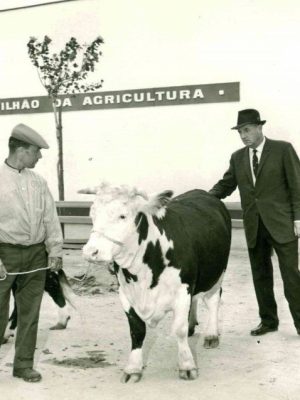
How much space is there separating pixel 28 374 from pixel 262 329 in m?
2.16

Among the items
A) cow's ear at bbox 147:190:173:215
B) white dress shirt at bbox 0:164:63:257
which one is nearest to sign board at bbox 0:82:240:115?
cow's ear at bbox 147:190:173:215

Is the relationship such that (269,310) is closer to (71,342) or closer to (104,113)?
(71,342)

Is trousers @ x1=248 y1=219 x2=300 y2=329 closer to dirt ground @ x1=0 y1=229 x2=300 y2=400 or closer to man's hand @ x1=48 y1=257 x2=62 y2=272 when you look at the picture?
dirt ground @ x1=0 y1=229 x2=300 y2=400

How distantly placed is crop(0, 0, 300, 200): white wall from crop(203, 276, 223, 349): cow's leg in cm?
585

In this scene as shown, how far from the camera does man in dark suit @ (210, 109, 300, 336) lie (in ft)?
17.3

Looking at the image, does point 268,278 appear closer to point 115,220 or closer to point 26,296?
point 115,220

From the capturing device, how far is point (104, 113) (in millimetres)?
12531

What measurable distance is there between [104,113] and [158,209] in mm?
8533

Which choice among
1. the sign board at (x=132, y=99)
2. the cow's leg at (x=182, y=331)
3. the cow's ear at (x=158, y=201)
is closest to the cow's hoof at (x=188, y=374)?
the cow's leg at (x=182, y=331)

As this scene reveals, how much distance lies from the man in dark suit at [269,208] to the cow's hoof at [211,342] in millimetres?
442

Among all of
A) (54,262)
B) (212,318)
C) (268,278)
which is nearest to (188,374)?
(212,318)

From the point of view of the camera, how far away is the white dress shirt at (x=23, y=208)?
4.10m

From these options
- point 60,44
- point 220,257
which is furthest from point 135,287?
point 60,44

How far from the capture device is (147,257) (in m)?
4.23
